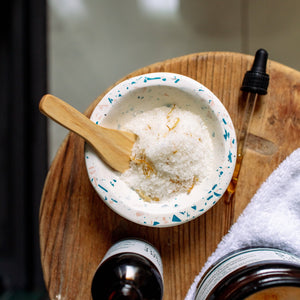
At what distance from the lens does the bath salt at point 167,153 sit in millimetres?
446

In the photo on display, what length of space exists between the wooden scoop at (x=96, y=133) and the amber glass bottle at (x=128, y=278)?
134 millimetres

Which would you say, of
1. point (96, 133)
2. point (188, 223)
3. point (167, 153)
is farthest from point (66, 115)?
point (188, 223)

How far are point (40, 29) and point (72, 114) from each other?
608 millimetres

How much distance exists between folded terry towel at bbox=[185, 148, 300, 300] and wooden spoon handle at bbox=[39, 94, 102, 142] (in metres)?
0.28

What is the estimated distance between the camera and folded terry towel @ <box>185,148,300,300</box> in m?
0.49

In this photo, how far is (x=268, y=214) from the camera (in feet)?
1.64

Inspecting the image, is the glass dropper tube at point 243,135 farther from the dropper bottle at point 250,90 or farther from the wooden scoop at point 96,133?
the wooden scoop at point 96,133

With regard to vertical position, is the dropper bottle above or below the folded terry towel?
above

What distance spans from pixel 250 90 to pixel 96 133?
25 centimetres

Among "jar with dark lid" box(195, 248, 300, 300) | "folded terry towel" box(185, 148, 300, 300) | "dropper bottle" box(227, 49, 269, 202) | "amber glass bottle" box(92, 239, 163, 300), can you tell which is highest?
"dropper bottle" box(227, 49, 269, 202)

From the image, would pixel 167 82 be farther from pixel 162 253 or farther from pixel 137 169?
pixel 162 253

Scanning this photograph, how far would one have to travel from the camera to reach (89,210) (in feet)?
1.72

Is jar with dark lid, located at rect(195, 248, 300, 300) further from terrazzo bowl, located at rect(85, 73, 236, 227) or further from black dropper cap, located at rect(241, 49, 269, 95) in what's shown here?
black dropper cap, located at rect(241, 49, 269, 95)

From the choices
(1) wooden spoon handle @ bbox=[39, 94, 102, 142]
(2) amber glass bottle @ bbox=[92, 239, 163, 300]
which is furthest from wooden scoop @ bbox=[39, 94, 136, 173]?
(2) amber glass bottle @ bbox=[92, 239, 163, 300]
